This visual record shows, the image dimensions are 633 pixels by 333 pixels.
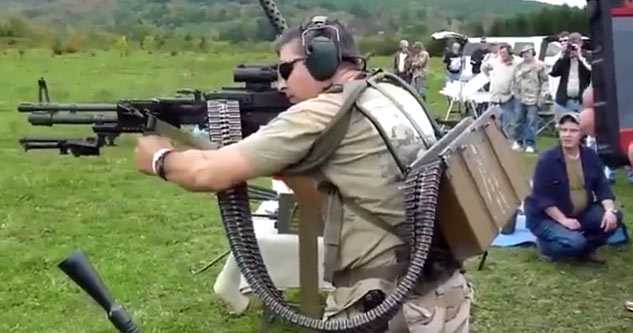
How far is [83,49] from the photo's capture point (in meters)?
43.5

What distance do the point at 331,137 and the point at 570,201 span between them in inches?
227

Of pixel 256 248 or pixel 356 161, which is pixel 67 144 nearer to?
pixel 256 248

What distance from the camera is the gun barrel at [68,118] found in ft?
13.6

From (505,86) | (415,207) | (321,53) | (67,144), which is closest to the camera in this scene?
(415,207)

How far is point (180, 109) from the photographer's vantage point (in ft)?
14.0

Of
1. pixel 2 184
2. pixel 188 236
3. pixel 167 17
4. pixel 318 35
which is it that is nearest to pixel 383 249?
pixel 318 35

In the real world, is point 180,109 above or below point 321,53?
below

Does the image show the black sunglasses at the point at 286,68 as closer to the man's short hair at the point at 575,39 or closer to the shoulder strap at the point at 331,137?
the shoulder strap at the point at 331,137

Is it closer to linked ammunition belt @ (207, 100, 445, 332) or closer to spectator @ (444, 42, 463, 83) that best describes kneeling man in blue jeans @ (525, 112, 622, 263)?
linked ammunition belt @ (207, 100, 445, 332)

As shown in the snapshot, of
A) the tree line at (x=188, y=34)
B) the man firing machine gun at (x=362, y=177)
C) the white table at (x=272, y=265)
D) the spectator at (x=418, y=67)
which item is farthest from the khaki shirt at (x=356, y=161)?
the tree line at (x=188, y=34)

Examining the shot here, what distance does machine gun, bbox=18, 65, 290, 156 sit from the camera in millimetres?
4094

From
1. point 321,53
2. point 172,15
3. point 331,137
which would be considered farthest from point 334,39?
point 172,15

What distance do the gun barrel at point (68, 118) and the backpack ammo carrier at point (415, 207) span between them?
595 mm

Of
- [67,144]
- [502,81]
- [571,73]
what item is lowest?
[502,81]
